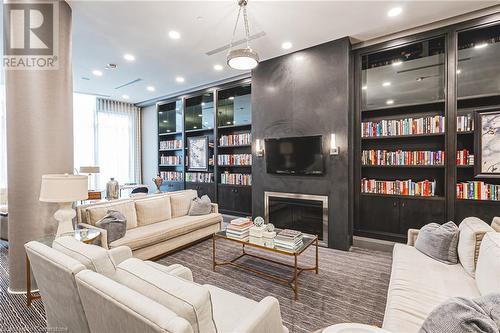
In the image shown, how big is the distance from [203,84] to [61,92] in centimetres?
366

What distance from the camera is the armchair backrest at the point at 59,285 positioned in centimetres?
120

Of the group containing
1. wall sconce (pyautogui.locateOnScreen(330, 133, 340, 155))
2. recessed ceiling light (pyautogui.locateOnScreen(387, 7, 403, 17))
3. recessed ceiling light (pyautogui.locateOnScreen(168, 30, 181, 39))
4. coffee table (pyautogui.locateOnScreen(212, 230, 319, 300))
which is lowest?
coffee table (pyautogui.locateOnScreen(212, 230, 319, 300))

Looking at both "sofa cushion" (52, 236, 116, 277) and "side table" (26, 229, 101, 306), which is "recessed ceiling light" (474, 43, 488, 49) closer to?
"sofa cushion" (52, 236, 116, 277)

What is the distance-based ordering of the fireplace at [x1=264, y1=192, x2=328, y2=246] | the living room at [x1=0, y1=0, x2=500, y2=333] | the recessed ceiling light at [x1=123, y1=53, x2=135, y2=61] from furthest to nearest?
1. the recessed ceiling light at [x1=123, y1=53, x2=135, y2=61]
2. the fireplace at [x1=264, y1=192, x2=328, y2=246]
3. the living room at [x1=0, y1=0, x2=500, y2=333]

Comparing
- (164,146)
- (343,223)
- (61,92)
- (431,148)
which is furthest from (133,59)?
(431,148)

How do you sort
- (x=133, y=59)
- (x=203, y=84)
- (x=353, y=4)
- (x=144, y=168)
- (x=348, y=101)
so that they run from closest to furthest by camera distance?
(x=353, y=4)
(x=348, y=101)
(x=133, y=59)
(x=203, y=84)
(x=144, y=168)

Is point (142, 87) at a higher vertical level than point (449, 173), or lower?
higher

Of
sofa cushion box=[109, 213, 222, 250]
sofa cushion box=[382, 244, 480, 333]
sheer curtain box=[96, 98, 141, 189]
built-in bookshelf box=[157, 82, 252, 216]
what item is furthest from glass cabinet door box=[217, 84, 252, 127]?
sofa cushion box=[382, 244, 480, 333]

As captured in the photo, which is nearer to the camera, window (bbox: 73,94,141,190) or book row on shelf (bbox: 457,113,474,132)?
book row on shelf (bbox: 457,113,474,132)

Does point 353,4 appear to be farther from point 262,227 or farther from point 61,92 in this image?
point 61,92

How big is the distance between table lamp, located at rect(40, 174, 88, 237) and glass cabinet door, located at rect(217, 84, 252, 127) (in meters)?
3.61

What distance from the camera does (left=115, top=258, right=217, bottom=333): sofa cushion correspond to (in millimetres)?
930

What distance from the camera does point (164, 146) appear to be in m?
7.06

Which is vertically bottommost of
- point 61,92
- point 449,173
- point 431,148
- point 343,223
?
point 343,223
